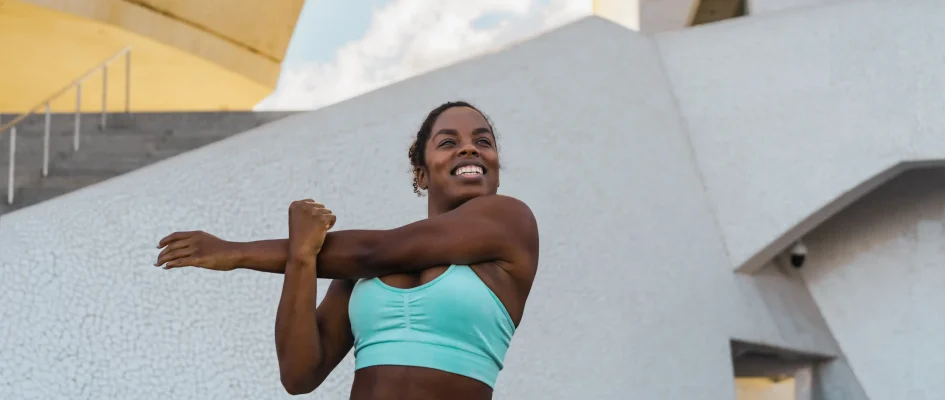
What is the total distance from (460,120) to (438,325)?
44 cm

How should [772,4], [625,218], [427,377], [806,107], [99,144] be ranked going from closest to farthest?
[427,377], [99,144], [625,218], [806,107], [772,4]

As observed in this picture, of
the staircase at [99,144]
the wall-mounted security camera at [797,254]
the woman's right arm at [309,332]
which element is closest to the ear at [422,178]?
the woman's right arm at [309,332]

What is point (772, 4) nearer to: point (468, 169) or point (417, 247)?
point (468, 169)

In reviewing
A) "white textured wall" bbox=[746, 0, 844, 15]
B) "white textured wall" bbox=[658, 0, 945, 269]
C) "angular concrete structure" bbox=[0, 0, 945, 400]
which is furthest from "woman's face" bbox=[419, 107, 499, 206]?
"white textured wall" bbox=[746, 0, 844, 15]

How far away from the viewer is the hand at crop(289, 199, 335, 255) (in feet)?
5.73

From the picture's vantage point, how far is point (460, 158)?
191 centimetres

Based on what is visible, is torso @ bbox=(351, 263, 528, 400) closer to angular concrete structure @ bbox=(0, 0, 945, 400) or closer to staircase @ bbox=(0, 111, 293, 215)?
angular concrete structure @ bbox=(0, 0, 945, 400)

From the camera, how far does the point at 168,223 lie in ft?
16.0

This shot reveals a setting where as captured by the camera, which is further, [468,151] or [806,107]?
[806,107]

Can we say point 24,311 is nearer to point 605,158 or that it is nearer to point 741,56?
point 605,158

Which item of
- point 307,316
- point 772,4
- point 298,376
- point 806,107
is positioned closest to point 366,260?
point 307,316

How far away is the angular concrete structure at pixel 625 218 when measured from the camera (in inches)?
184

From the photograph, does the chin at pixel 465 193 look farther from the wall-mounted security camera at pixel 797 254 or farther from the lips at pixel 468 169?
the wall-mounted security camera at pixel 797 254

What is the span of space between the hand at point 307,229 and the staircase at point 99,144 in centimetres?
415
